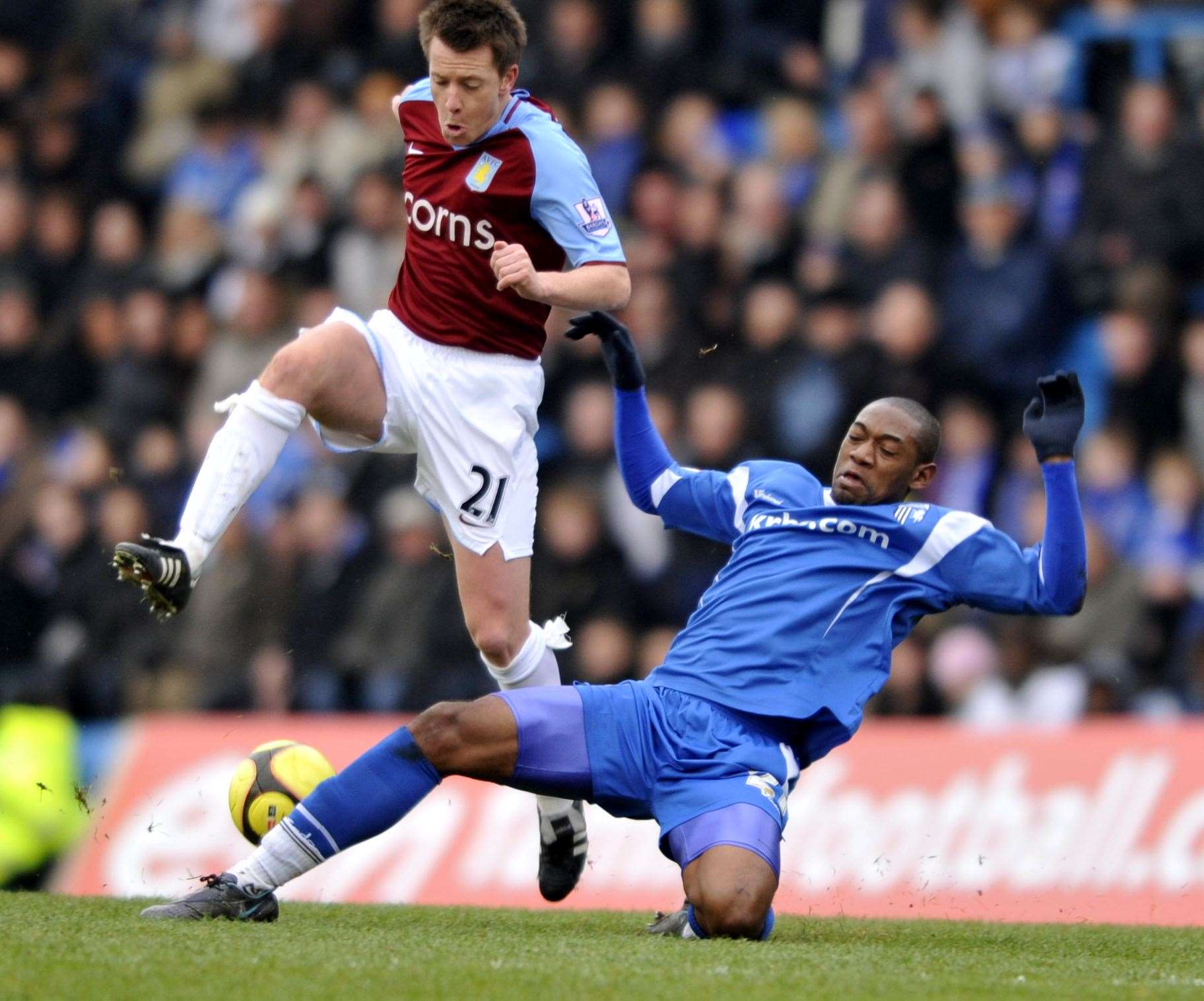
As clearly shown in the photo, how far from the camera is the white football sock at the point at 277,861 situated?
5.32 meters

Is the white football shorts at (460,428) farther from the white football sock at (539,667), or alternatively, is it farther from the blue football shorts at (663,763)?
the blue football shorts at (663,763)

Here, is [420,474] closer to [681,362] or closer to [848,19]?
[681,362]

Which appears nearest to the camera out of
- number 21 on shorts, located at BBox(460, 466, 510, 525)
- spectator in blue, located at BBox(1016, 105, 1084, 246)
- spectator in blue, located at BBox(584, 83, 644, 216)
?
number 21 on shorts, located at BBox(460, 466, 510, 525)

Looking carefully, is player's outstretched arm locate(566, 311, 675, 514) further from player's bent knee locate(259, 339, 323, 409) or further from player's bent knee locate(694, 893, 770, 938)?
player's bent knee locate(694, 893, 770, 938)

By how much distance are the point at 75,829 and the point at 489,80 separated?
5176 mm

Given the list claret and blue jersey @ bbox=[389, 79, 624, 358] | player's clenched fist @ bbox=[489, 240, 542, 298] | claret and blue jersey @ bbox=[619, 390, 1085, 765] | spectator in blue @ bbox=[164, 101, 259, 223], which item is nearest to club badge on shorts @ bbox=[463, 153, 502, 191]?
claret and blue jersey @ bbox=[389, 79, 624, 358]

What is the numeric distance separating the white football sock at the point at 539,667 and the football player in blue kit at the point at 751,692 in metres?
0.61

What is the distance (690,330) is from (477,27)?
4.58 m

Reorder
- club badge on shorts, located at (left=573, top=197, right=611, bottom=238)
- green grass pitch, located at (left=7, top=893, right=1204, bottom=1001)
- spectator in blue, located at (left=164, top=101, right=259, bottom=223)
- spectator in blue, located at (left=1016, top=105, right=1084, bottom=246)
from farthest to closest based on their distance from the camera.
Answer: spectator in blue, located at (left=164, top=101, right=259, bottom=223) → spectator in blue, located at (left=1016, top=105, right=1084, bottom=246) → club badge on shorts, located at (left=573, top=197, right=611, bottom=238) → green grass pitch, located at (left=7, top=893, right=1204, bottom=1001)

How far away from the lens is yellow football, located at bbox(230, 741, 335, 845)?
5.87 metres

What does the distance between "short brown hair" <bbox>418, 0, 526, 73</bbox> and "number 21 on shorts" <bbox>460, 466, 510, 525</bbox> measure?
1.28m

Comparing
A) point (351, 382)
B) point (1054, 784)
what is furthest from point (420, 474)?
point (1054, 784)

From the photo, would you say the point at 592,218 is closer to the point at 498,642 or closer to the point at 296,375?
the point at 296,375

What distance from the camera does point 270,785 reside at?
5.91 meters
